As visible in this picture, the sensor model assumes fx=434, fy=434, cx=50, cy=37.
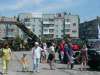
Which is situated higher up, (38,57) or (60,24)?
(60,24)

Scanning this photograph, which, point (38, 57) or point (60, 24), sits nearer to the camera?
point (38, 57)

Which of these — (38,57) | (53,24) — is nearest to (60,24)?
(53,24)

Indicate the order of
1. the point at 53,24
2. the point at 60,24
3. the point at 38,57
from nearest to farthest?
1. the point at 38,57
2. the point at 53,24
3. the point at 60,24

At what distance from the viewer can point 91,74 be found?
74.5 feet

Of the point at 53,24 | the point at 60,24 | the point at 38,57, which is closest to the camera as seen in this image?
the point at 38,57

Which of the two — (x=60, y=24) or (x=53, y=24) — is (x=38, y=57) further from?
(x=60, y=24)

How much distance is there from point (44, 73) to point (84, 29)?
176 m

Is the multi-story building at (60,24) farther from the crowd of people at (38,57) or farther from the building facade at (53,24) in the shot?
the crowd of people at (38,57)

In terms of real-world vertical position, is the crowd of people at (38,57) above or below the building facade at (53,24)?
below

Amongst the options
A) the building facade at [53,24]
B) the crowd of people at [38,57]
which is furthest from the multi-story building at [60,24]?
the crowd of people at [38,57]

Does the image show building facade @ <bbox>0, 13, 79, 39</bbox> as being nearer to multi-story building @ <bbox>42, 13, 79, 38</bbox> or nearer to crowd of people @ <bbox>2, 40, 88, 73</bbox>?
multi-story building @ <bbox>42, 13, 79, 38</bbox>

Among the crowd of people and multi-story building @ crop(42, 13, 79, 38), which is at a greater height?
multi-story building @ crop(42, 13, 79, 38)

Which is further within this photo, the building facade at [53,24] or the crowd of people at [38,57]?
the building facade at [53,24]

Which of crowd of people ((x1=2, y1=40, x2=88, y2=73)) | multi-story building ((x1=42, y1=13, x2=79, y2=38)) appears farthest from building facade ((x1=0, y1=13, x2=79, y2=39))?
crowd of people ((x1=2, y1=40, x2=88, y2=73))
